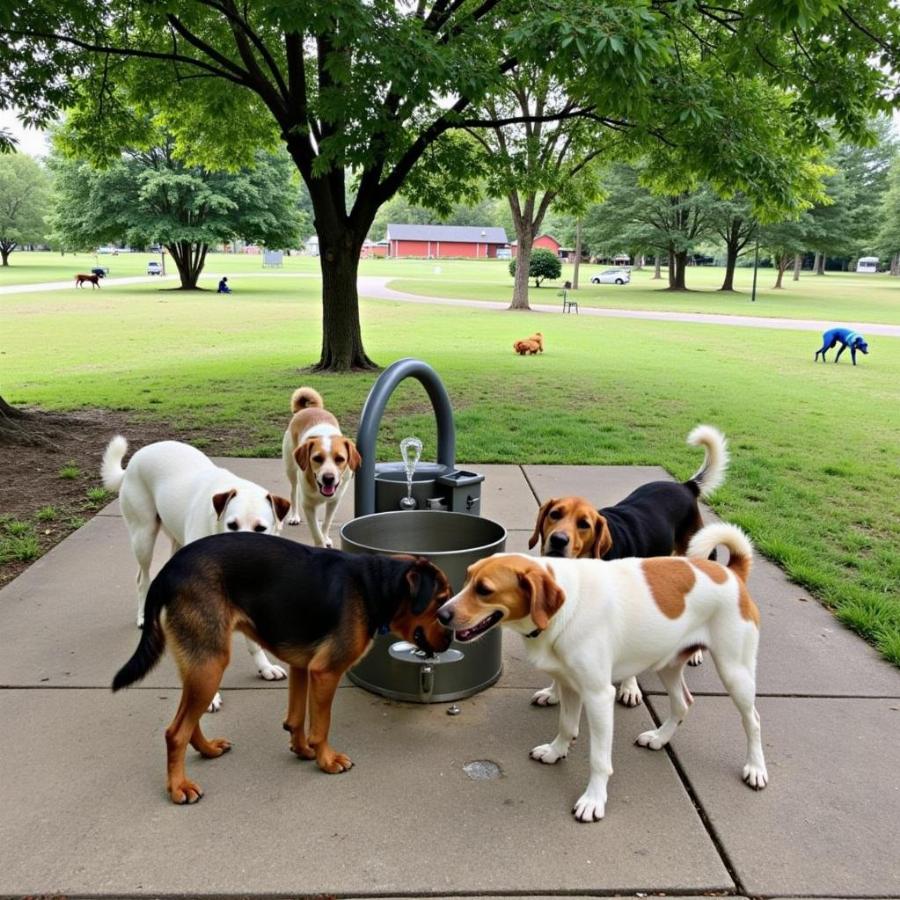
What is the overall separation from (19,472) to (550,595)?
6.36 m

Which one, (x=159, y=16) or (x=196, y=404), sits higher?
(x=159, y=16)

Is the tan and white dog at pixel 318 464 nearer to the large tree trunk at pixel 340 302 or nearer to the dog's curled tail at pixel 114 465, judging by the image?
the dog's curled tail at pixel 114 465

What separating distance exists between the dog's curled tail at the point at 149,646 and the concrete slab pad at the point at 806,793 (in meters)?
2.19

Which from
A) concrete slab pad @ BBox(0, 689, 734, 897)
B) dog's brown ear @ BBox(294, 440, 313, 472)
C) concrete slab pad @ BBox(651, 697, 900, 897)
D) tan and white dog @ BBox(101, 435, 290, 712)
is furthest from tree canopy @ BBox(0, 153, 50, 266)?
concrete slab pad @ BBox(651, 697, 900, 897)

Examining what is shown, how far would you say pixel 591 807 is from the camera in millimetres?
2766

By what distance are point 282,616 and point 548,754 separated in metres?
1.26

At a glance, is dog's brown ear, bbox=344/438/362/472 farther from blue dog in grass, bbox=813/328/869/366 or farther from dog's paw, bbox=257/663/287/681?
blue dog in grass, bbox=813/328/869/366

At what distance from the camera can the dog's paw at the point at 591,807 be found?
2.75 m

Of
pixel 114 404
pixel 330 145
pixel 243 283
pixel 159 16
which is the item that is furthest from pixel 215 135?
pixel 243 283

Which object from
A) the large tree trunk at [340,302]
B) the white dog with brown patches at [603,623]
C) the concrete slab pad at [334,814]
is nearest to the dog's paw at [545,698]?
the concrete slab pad at [334,814]

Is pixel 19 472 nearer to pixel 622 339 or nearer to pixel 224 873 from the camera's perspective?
pixel 224 873

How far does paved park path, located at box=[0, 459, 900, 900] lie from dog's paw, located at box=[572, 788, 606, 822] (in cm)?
4

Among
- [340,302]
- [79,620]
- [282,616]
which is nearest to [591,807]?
[282,616]

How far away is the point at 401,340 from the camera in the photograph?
20.6 m
